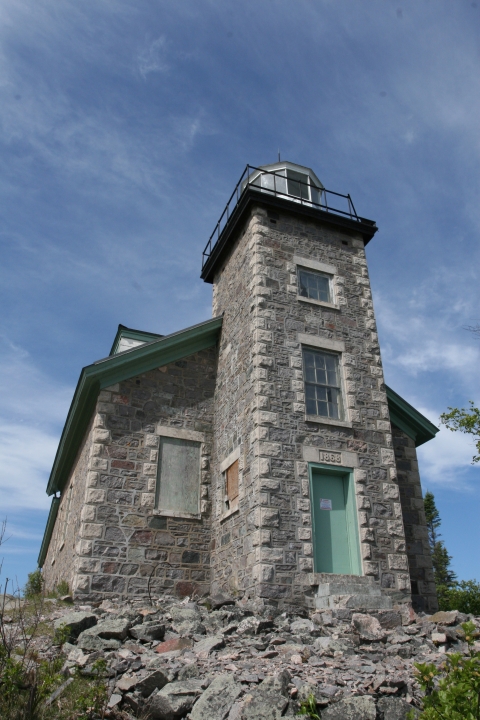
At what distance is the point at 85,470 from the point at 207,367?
11.8 feet

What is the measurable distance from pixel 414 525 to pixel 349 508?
2.77m

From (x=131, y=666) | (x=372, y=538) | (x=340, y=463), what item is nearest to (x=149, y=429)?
(x=340, y=463)

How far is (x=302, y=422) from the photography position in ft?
36.5

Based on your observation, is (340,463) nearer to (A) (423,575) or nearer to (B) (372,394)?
(B) (372,394)

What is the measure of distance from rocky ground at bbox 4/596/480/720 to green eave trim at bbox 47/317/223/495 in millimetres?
4317

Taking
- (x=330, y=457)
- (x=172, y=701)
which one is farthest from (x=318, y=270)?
(x=172, y=701)

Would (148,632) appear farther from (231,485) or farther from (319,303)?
(319,303)

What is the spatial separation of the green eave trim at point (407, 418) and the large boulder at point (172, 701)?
9073mm

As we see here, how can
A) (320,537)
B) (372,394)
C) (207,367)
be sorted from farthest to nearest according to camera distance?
(207,367) → (372,394) → (320,537)

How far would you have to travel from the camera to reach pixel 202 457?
12.7m

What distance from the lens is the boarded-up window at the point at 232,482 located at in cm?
1137

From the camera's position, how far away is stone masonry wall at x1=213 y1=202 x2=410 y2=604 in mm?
10055

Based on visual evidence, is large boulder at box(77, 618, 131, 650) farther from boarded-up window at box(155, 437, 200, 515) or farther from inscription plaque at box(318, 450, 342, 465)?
inscription plaque at box(318, 450, 342, 465)

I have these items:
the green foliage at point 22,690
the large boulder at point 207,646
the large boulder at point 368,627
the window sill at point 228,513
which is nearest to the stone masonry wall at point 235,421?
the window sill at point 228,513
